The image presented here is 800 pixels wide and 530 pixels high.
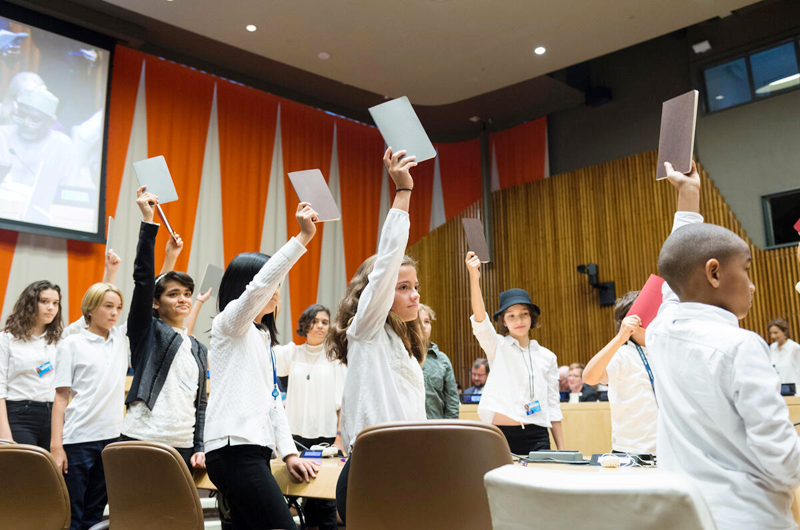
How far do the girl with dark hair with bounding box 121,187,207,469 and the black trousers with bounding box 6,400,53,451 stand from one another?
173 cm

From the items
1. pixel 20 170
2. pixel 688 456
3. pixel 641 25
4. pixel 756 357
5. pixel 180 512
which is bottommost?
pixel 180 512

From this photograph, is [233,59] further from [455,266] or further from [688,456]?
[688,456]

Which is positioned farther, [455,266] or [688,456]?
[455,266]

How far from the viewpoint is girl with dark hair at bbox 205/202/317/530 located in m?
1.78

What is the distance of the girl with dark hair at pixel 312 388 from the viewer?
4578 millimetres

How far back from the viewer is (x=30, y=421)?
12.9ft

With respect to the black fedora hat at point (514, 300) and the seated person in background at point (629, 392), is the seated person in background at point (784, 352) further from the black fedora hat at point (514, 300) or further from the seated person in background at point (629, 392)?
the seated person in background at point (629, 392)

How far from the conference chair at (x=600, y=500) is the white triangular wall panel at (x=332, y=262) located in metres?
9.02

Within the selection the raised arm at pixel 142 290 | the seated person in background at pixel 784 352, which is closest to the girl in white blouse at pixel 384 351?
the raised arm at pixel 142 290

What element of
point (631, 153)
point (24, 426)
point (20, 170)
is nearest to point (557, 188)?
point (631, 153)

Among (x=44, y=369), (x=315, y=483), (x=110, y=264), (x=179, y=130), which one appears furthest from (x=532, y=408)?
(x=179, y=130)

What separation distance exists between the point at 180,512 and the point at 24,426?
8.83 feet

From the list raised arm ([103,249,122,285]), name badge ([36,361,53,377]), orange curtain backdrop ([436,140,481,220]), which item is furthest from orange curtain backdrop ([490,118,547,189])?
name badge ([36,361,53,377])

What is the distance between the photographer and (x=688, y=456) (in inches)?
50.9
